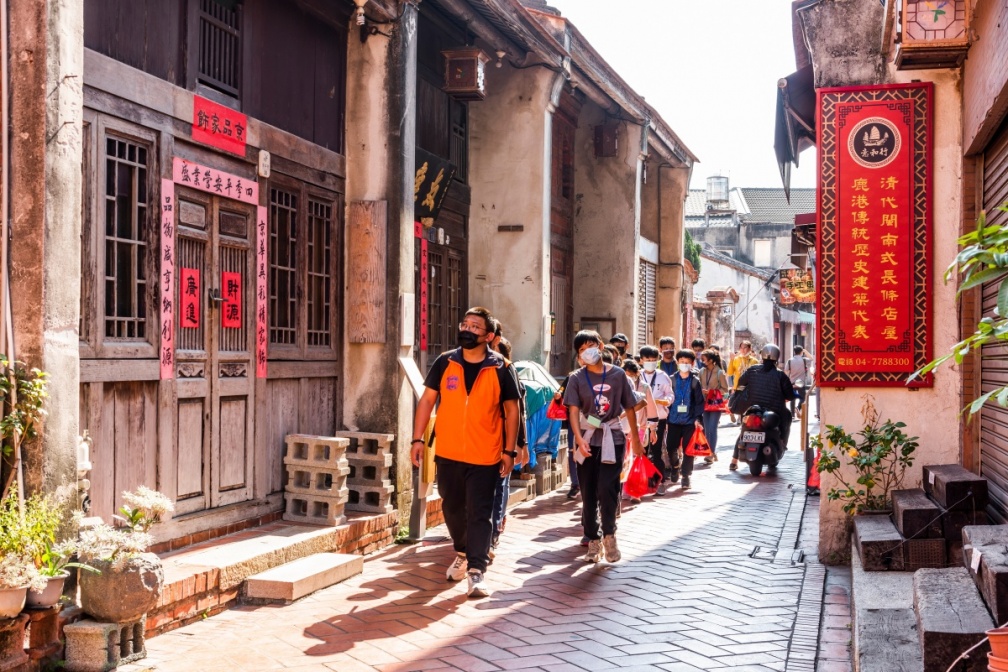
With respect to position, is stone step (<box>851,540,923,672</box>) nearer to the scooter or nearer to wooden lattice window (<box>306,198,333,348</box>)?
wooden lattice window (<box>306,198,333,348</box>)

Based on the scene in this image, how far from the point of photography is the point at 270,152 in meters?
8.77

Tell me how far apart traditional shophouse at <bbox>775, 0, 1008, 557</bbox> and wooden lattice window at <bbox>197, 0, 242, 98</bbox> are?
4462mm

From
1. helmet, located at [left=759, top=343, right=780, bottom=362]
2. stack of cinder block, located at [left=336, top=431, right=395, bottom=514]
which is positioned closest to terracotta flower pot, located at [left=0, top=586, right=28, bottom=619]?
stack of cinder block, located at [left=336, top=431, right=395, bottom=514]

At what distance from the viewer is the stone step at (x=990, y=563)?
4473mm

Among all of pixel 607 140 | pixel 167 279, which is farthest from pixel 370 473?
pixel 607 140

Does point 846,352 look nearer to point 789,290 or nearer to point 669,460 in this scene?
point 669,460

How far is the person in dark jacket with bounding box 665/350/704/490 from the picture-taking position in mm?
13906

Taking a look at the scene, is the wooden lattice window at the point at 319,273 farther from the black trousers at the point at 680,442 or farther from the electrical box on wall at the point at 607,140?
the electrical box on wall at the point at 607,140

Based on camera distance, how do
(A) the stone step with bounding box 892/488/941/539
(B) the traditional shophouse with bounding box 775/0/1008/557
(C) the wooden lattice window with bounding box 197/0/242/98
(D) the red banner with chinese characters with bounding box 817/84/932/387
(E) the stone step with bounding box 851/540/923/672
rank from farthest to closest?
(D) the red banner with chinese characters with bounding box 817/84/932/387
(C) the wooden lattice window with bounding box 197/0/242/98
(B) the traditional shophouse with bounding box 775/0/1008/557
(A) the stone step with bounding box 892/488/941/539
(E) the stone step with bounding box 851/540/923/672

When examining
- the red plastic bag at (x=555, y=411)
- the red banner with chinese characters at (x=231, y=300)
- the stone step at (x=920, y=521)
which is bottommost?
the stone step at (x=920, y=521)

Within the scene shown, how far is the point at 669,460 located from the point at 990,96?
324 inches

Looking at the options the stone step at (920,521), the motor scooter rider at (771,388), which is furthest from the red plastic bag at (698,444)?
the stone step at (920,521)

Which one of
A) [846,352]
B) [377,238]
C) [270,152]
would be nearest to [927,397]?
[846,352]

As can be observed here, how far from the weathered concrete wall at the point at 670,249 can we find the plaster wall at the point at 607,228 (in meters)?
4.22
